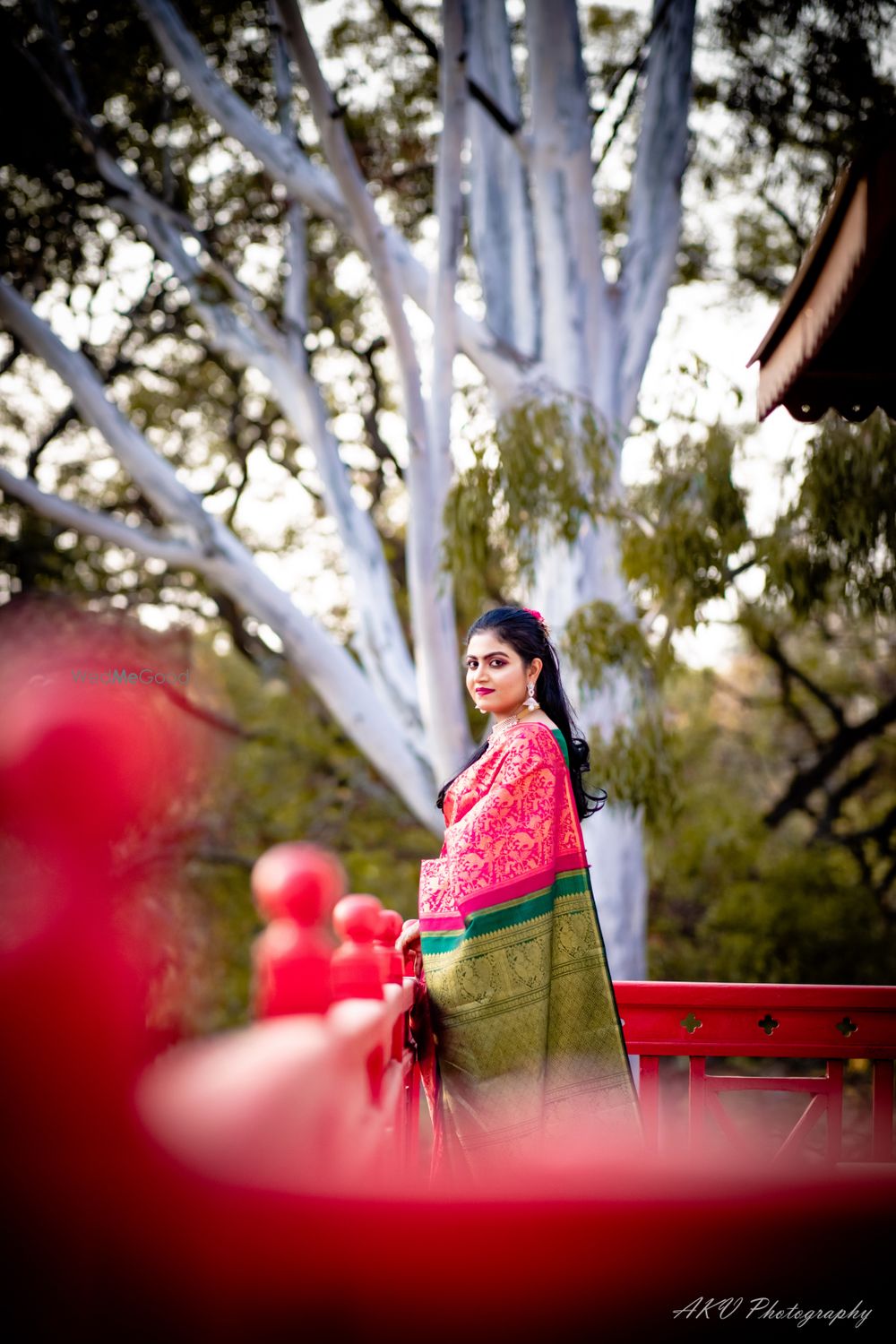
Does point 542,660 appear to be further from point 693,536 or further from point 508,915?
point 693,536

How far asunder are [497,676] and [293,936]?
5.68 ft

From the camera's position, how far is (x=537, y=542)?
6.00 m

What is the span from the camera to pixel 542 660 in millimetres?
2992

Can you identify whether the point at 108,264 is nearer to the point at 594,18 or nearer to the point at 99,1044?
the point at 594,18

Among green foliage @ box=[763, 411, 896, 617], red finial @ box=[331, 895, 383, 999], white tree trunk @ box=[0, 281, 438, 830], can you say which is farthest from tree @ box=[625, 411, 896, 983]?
red finial @ box=[331, 895, 383, 999]

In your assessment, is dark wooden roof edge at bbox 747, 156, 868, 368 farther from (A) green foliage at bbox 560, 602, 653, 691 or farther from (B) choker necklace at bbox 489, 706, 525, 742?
(A) green foliage at bbox 560, 602, 653, 691

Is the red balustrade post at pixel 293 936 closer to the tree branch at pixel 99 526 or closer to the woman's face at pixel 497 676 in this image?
the woman's face at pixel 497 676

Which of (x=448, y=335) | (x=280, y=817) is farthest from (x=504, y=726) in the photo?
(x=280, y=817)

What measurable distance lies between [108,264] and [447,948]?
31.3 feet

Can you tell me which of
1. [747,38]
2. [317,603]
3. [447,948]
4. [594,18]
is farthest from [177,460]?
[447,948]

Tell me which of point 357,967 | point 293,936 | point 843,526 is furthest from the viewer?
point 843,526

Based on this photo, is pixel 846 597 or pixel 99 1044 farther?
pixel 846 597

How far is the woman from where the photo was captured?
7.89 ft

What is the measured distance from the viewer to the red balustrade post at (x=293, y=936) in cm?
120
